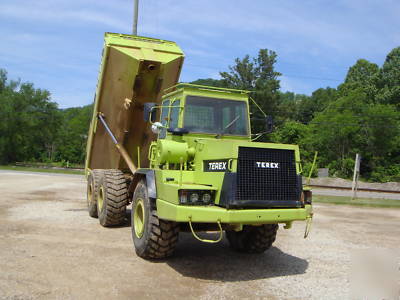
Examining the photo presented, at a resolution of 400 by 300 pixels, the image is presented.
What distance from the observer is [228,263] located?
251 inches

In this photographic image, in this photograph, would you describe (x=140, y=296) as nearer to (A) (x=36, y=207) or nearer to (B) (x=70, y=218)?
(B) (x=70, y=218)

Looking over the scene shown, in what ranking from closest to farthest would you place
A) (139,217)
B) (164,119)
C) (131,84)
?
(139,217), (164,119), (131,84)

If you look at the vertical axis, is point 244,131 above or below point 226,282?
above

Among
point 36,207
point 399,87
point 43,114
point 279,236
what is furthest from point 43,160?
point 279,236

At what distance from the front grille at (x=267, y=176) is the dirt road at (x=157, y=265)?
1.16 m

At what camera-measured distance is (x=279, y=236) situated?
8852 millimetres

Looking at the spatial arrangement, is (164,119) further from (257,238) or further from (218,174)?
(257,238)

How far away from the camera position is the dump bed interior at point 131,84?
882 centimetres

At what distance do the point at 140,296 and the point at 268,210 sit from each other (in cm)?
198

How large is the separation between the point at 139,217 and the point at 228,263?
1.66 meters

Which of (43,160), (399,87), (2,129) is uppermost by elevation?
(399,87)

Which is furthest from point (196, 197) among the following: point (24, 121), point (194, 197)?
point (24, 121)

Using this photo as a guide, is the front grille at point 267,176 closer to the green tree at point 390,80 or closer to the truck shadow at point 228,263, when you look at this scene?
the truck shadow at point 228,263

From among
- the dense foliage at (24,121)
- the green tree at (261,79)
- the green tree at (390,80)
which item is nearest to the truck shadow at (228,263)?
the green tree at (261,79)
